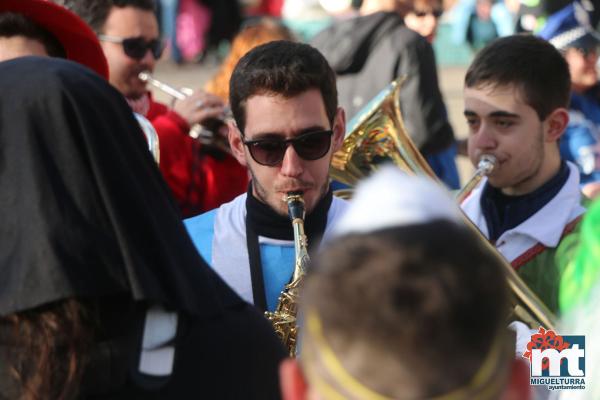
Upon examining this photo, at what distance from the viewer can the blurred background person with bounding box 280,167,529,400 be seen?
3.87ft

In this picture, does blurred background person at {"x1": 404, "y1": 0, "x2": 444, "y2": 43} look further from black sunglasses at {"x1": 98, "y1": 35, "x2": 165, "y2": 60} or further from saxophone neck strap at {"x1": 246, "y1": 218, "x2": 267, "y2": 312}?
saxophone neck strap at {"x1": 246, "y1": 218, "x2": 267, "y2": 312}

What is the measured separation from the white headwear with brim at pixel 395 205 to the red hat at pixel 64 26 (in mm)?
1711

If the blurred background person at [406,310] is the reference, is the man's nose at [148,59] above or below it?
above

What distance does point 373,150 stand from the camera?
3758mm

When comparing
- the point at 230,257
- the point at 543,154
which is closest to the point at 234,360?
the point at 230,257

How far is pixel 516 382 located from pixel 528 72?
2.36 metres

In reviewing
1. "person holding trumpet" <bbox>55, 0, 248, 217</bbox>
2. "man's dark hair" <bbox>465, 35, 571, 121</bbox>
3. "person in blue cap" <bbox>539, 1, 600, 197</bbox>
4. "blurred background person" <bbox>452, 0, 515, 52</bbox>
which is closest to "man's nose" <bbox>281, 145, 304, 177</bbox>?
"man's dark hair" <bbox>465, 35, 571, 121</bbox>

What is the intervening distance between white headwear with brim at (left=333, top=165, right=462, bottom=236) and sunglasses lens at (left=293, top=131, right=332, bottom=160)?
5.31ft

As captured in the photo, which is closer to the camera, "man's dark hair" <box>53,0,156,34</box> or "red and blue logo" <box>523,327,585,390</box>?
"red and blue logo" <box>523,327,585,390</box>

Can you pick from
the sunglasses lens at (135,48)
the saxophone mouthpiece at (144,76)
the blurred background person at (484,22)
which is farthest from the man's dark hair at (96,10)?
the blurred background person at (484,22)

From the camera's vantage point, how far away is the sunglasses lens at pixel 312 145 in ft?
9.62

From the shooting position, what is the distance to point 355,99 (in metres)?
5.07

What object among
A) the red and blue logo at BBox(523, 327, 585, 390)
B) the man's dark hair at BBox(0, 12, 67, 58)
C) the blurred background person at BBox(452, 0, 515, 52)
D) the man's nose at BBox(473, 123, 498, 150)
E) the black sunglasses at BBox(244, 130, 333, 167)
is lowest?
the red and blue logo at BBox(523, 327, 585, 390)

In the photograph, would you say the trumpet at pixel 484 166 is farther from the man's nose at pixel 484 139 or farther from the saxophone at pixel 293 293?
the saxophone at pixel 293 293
